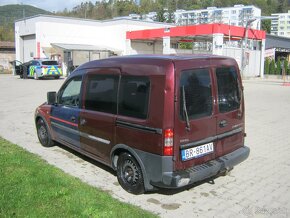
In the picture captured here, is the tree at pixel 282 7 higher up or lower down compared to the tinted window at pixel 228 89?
higher up

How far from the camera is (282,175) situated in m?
5.77

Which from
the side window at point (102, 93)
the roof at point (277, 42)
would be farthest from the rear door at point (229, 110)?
the roof at point (277, 42)

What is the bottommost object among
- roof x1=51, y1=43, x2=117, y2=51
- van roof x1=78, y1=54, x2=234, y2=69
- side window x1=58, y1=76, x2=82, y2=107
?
side window x1=58, y1=76, x2=82, y2=107

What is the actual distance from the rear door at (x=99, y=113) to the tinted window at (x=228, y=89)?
148 centimetres

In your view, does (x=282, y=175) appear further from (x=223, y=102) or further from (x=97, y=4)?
(x=97, y=4)

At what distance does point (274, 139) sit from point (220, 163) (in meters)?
3.92

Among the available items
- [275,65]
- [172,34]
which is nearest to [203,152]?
[172,34]

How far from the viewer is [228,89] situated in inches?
203

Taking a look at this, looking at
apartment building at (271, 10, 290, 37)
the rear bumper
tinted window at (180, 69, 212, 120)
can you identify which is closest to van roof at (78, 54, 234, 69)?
tinted window at (180, 69, 212, 120)

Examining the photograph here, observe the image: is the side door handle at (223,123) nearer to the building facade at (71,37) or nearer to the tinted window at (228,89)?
the tinted window at (228,89)

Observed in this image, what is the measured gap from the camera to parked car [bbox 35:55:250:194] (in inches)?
171

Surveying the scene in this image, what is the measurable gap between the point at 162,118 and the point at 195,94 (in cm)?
61

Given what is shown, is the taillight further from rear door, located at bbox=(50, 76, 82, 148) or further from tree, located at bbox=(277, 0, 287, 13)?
tree, located at bbox=(277, 0, 287, 13)

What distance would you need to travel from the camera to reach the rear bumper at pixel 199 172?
14.3 ft
